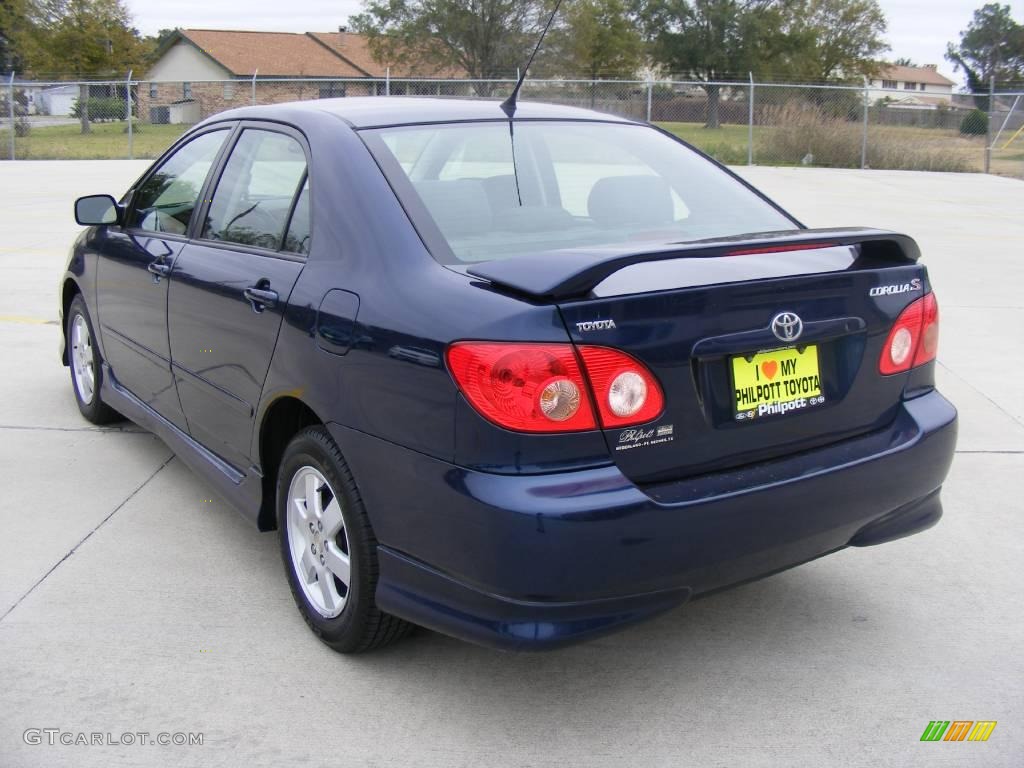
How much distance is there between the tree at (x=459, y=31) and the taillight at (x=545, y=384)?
44.6 meters

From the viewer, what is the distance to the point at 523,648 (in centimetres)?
262

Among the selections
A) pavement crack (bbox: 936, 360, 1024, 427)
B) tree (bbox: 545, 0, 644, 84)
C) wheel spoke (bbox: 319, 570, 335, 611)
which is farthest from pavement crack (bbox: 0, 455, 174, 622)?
tree (bbox: 545, 0, 644, 84)

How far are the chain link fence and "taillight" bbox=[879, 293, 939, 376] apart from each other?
19594 millimetres

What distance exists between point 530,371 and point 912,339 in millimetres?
1337

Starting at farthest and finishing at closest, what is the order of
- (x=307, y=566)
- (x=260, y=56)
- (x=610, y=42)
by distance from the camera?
(x=260, y=56) → (x=610, y=42) → (x=307, y=566)

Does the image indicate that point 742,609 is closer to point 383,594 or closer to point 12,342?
point 383,594

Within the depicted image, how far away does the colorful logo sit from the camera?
2877 millimetres

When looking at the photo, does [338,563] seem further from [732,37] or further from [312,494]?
[732,37]

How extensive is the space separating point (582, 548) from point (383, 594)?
67 cm

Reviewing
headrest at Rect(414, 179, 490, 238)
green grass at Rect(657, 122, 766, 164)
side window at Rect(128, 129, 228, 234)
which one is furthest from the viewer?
green grass at Rect(657, 122, 766, 164)

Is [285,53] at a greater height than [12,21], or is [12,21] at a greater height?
[285,53]

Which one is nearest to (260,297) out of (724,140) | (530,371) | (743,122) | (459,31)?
(530,371)

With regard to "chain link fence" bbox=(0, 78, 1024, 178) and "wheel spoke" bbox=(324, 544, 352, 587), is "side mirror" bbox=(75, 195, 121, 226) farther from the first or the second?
"chain link fence" bbox=(0, 78, 1024, 178)

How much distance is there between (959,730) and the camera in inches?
115
